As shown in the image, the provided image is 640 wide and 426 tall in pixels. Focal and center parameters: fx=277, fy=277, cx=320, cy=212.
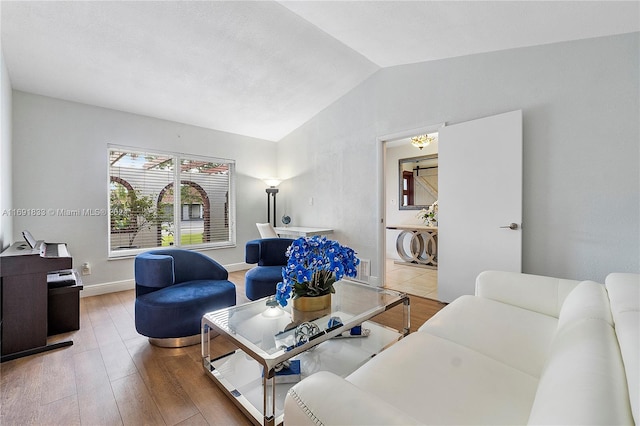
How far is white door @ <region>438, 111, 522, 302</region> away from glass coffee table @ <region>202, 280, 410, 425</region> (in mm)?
1187

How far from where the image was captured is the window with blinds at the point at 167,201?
3.70m

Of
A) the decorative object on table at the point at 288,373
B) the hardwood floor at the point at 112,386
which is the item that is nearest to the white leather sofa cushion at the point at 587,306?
the decorative object on table at the point at 288,373

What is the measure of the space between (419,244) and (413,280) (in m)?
1.30

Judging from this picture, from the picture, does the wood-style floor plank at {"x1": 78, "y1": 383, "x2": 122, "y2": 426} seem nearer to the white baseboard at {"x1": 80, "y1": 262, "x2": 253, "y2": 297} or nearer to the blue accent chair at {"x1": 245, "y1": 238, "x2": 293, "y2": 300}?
the blue accent chair at {"x1": 245, "y1": 238, "x2": 293, "y2": 300}

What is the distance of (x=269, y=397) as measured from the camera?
1.29 m

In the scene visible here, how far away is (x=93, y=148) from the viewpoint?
11.2 feet

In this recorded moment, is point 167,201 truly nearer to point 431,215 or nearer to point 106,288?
point 106,288

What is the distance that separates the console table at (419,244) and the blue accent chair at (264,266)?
9.27ft

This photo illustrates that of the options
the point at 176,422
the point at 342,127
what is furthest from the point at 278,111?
the point at 176,422

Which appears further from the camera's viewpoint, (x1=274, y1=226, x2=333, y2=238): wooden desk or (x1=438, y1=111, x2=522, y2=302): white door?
(x1=274, y1=226, x2=333, y2=238): wooden desk

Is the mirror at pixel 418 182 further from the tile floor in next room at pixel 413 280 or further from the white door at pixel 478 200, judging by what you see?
the white door at pixel 478 200

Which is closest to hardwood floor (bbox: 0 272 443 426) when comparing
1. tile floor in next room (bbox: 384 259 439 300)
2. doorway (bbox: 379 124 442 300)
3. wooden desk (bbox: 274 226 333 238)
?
wooden desk (bbox: 274 226 333 238)

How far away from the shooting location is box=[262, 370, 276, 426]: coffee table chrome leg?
1258mm

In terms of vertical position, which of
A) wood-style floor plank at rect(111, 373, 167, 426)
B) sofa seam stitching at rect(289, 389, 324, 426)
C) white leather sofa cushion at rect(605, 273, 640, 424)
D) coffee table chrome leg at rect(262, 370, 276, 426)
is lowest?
wood-style floor plank at rect(111, 373, 167, 426)
